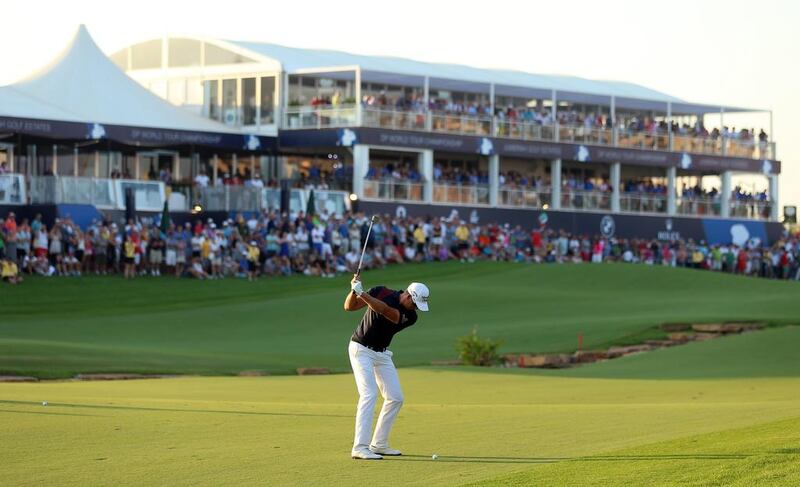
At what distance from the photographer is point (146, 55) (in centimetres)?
6341

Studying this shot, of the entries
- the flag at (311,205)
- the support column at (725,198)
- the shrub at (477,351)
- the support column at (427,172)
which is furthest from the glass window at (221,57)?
the shrub at (477,351)

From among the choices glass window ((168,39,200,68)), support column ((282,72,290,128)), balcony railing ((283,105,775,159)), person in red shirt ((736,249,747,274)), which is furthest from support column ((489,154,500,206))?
glass window ((168,39,200,68))

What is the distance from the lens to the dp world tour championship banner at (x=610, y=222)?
54750mm

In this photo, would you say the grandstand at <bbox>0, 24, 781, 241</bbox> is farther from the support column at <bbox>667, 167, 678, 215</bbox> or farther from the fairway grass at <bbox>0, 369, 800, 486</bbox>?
the fairway grass at <bbox>0, 369, 800, 486</bbox>

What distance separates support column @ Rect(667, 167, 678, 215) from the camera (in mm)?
66375

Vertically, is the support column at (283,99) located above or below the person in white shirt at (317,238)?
above

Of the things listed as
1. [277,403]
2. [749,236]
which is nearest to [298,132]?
[749,236]

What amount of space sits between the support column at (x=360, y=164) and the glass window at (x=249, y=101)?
5.41 m

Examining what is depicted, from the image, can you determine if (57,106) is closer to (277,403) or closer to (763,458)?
(277,403)

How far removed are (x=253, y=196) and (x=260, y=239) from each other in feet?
18.8

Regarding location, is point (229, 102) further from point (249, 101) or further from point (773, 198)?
A: point (773, 198)

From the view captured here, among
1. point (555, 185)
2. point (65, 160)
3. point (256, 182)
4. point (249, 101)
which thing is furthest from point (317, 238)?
point (555, 185)

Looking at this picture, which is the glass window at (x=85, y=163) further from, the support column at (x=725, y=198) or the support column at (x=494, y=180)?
the support column at (x=725, y=198)

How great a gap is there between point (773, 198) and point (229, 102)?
28.6 m
